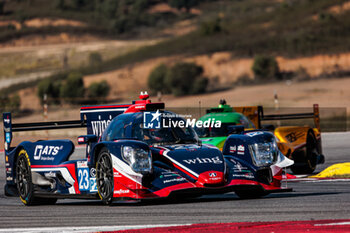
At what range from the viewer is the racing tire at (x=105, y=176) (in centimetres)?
1078

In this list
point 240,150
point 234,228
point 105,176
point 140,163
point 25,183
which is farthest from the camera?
point 25,183

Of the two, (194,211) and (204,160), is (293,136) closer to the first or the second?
(204,160)

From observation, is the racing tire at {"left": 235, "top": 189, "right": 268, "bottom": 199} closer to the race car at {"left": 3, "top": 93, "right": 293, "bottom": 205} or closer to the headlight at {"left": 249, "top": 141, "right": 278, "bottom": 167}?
the race car at {"left": 3, "top": 93, "right": 293, "bottom": 205}

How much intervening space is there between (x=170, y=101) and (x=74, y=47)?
58.7 meters

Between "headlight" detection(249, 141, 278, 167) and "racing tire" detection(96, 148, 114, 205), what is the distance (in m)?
2.05

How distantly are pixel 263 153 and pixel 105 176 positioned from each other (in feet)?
7.43

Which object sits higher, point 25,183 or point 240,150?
point 240,150

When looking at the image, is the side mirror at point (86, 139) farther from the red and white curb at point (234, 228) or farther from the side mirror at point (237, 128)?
the red and white curb at point (234, 228)

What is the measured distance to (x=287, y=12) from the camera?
108 meters

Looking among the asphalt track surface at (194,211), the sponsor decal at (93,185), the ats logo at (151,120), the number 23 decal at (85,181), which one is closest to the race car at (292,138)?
the asphalt track surface at (194,211)

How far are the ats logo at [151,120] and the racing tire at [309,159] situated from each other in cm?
722

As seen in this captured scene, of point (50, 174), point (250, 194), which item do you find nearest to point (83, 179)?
point (50, 174)

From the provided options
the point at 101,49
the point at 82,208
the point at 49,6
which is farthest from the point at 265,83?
the point at 49,6

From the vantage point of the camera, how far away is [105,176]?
10.9 metres
